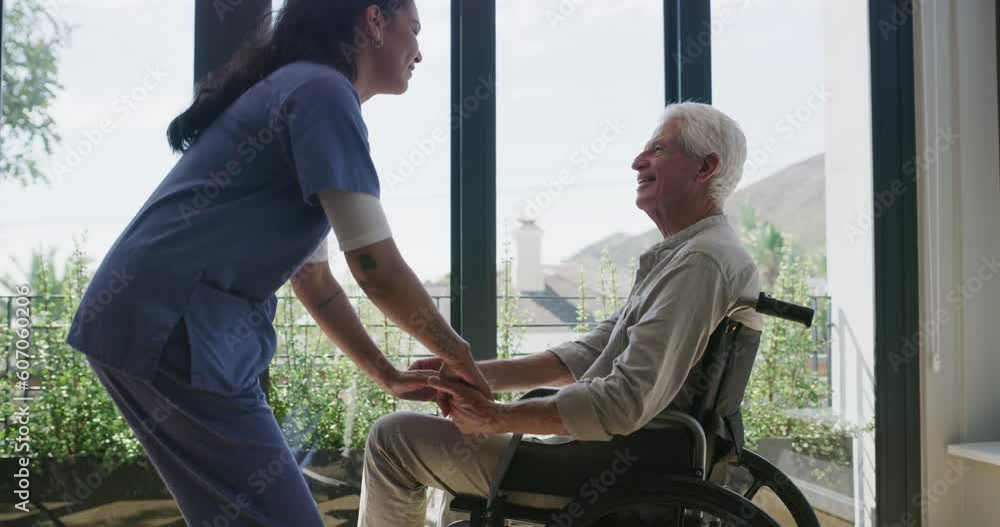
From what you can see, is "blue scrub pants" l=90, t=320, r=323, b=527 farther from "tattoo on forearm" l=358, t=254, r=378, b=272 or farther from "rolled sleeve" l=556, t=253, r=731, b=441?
"rolled sleeve" l=556, t=253, r=731, b=441

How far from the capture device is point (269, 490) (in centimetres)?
123

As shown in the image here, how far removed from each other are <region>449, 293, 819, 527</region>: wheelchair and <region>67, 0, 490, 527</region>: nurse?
341 mm

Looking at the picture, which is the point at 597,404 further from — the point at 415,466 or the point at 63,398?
the point at 63,398

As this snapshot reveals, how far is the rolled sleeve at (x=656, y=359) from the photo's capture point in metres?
1.47

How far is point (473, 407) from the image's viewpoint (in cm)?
151

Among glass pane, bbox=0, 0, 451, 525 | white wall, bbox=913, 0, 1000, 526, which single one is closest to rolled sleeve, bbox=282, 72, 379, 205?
glass pane, bbox=0, 0, 451, 525

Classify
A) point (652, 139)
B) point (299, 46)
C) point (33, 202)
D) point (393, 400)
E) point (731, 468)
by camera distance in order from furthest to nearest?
point (731, 468) < point (393, 400) < point (33, 202) < point (652, 139) < point (299, 46)

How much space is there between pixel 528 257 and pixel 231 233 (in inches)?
57.2

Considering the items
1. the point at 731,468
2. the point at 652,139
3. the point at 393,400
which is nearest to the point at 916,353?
the point at 731,468

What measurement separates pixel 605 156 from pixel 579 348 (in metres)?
0.89

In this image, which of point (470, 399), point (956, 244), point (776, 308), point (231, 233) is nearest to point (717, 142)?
point (776, 308)

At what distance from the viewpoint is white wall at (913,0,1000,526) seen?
2.75 metres

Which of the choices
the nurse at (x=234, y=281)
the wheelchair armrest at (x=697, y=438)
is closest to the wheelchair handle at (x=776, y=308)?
the wheelchair armrest at (x=697, y=438)

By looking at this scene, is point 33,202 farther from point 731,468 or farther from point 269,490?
point 731,468
